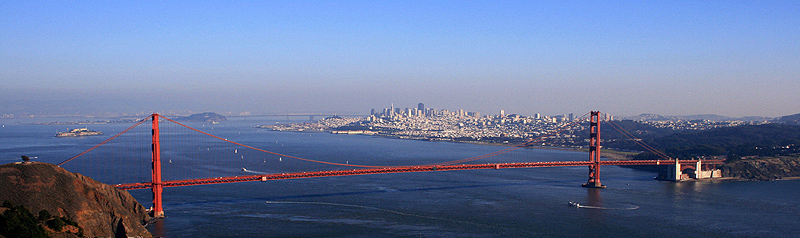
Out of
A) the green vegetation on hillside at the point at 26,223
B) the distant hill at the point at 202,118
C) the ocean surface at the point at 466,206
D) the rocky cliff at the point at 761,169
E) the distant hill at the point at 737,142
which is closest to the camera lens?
the green vegetation on hillside at the point at 26,223

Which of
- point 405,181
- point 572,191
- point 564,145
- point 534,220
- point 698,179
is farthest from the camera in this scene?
point 564,145

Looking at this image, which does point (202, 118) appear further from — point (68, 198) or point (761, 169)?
point (68, 198)

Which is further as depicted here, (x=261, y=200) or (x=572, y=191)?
(x=572, y=191)

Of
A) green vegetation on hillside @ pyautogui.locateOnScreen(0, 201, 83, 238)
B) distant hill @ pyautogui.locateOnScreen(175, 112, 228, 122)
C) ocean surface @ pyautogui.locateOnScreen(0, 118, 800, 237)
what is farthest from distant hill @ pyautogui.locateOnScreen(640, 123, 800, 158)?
distant hill @ pyautogui.locateOnScreen(175, 112, 228, 122)

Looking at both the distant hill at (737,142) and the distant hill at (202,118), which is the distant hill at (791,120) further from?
the distant hill at (202,118)

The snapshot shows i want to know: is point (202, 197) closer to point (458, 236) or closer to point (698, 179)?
point (458, 236)

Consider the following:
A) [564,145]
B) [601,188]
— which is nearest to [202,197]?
[601,188]

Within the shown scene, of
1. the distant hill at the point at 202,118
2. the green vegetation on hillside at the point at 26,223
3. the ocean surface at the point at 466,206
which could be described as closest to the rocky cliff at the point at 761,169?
the ocean surface at the point at 466,206
